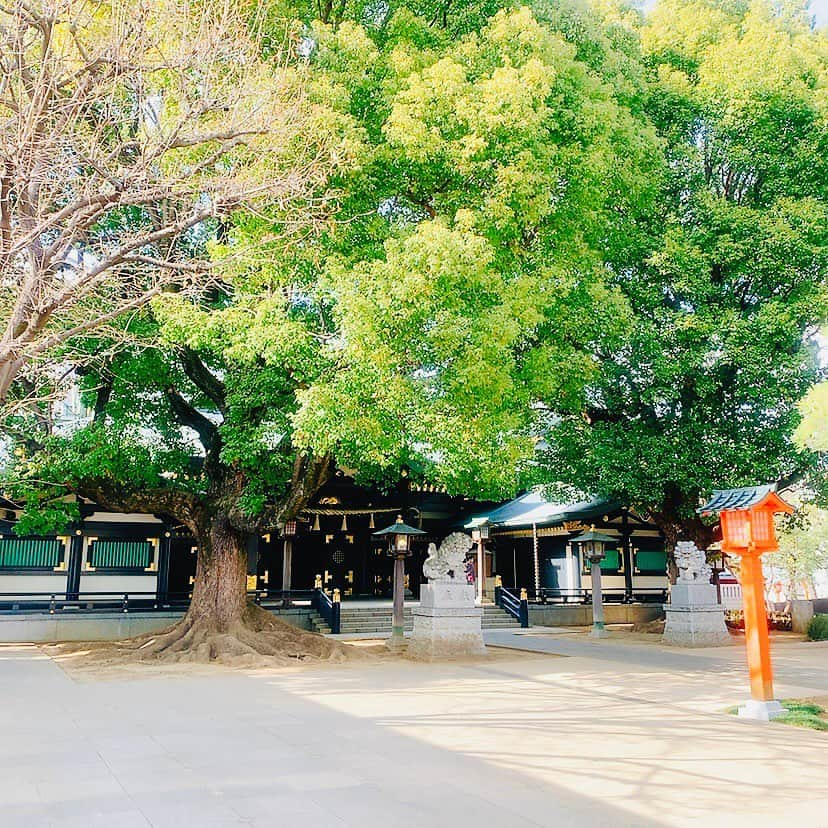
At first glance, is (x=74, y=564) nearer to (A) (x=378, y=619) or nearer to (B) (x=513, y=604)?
A: (A) (x=378, y=619)

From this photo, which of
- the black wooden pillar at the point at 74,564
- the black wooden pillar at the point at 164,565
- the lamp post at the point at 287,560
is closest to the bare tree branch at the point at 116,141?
the black wooden pillar at the point at 74,564

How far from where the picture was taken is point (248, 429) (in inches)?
524

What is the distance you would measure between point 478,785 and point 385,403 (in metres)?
5.73

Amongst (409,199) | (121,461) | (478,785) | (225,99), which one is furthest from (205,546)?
(478,785)

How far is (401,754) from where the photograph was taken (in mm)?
6609

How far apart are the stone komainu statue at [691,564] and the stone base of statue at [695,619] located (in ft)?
0.45

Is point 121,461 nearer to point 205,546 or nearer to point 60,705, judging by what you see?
point 205,546

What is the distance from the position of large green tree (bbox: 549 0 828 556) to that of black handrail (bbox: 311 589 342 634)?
7.70 metres

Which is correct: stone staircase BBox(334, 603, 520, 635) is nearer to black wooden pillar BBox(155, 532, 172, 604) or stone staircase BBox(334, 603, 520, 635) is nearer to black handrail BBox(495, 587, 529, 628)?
black handrail BBox(495, 587, 529, 628)

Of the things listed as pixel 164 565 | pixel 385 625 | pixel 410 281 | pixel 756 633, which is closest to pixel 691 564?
pixel 385 625

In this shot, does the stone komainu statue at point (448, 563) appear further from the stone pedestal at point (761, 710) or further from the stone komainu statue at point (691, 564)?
the stone pedestal at point (761, 710)

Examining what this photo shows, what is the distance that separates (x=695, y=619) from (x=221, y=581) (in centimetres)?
1114

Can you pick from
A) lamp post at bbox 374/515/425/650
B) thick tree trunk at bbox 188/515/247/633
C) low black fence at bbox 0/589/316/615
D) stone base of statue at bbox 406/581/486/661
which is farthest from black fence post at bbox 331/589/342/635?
stone base of statue at bbox 406/581/486/661

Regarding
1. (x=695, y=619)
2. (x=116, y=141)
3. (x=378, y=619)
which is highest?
(x=116, y=141)
